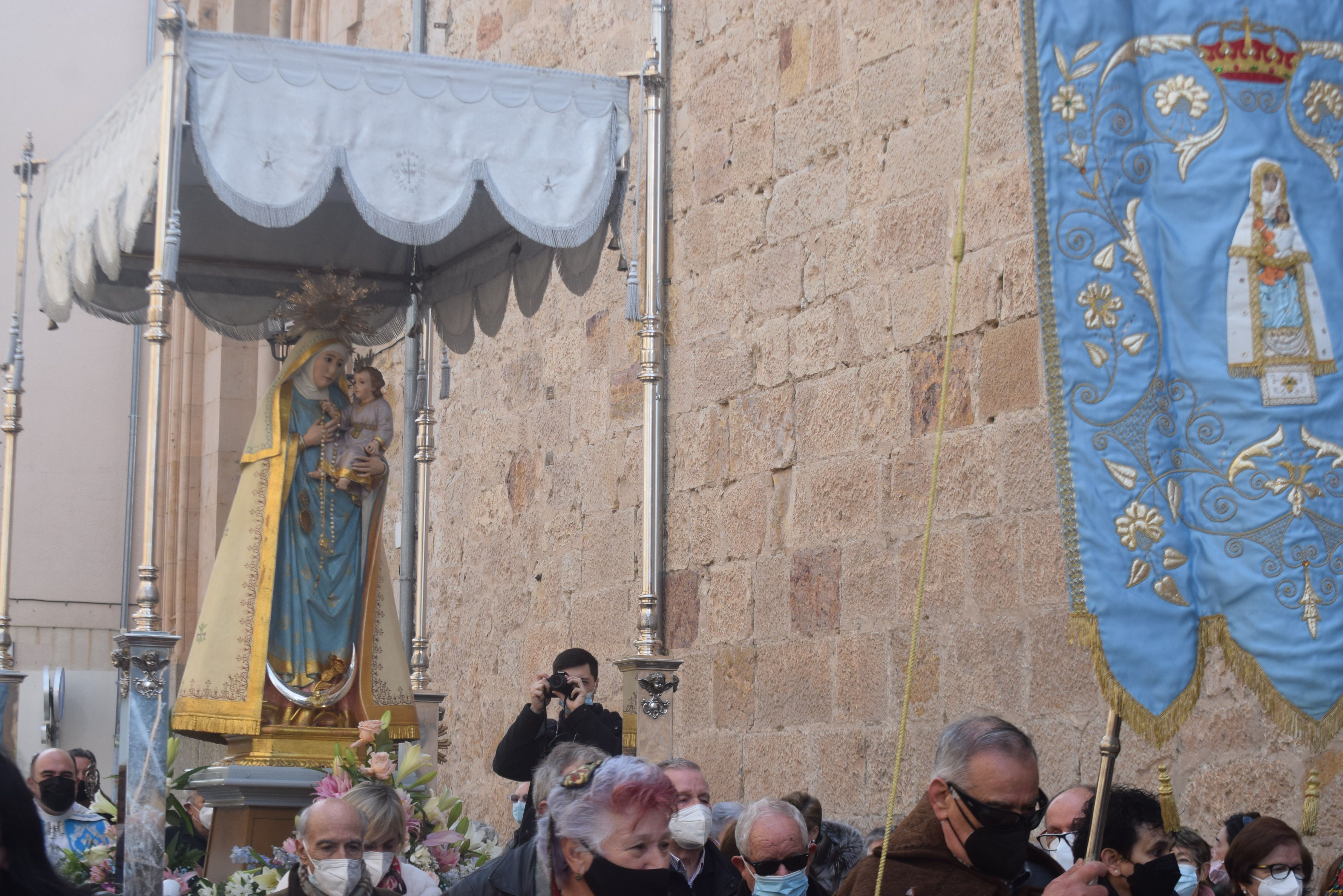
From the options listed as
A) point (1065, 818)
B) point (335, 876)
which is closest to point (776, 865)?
point (1065, 818)

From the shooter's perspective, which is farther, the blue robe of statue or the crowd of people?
the blue robe of statue

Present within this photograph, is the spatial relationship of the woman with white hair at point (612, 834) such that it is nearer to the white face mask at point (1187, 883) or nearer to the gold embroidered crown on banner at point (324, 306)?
the white face mask at point (1187, 883)

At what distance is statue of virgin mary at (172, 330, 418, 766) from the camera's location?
23.2 feet

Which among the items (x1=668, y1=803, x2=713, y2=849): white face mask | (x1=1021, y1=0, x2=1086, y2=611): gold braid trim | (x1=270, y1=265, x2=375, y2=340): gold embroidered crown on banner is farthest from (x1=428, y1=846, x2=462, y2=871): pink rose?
(x1=1021, y1=0, x2=1086, y2=611): gold braid trim

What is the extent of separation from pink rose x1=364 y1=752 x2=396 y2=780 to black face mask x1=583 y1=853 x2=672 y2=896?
306 centimetres

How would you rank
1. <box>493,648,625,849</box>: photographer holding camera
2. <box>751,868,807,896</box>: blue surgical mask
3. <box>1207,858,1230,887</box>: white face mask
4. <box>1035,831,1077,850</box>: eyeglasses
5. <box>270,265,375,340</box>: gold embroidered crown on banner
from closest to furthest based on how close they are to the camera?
<box>751,868,807,896</box>: blue surgical mask
<box>1035,831,1077,850</box>: eyeglasses
<box>1207,858,1230,887</box>: white face mask
<box>493,648,625,849</box>: photographer holding camera
<box>270,265,375,340</box>: gold embroidered crown on banner

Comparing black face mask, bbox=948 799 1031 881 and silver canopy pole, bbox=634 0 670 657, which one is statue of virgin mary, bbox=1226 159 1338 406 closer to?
black face mask, bbox=948 799 1031 881

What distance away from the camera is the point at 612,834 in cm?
337

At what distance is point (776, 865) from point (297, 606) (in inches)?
124

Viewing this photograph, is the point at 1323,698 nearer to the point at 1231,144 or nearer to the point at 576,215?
the point at 1231,144

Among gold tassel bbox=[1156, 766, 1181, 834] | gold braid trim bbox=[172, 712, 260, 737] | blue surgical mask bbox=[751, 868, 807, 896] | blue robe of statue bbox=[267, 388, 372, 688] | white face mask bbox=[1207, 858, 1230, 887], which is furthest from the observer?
blue robe of statue bbox=[267, 388, 372, 688]

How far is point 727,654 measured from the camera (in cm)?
884

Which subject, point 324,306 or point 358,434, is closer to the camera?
point 358,434

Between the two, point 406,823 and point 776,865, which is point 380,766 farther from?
point 776,865
